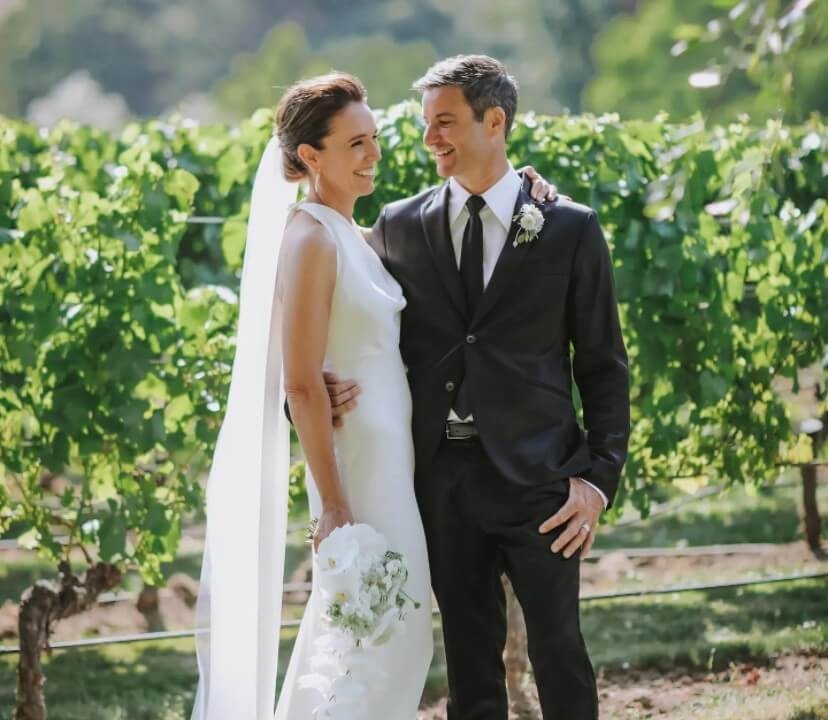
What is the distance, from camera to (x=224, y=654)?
296cm

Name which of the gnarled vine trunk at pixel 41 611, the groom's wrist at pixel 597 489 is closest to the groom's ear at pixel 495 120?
the groom's wrist at pixel 597 489

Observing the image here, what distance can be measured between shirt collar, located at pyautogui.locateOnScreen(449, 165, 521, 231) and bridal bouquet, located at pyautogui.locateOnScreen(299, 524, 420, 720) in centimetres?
73

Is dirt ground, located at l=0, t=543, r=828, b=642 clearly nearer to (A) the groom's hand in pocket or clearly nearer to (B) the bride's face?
(A) the groom's hand in pocket

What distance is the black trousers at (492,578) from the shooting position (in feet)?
9.05

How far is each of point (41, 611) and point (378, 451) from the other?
1708 mm

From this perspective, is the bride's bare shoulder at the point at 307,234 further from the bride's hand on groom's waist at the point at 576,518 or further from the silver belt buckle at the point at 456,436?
the bride's hand on groom's waist at the point at 576,518

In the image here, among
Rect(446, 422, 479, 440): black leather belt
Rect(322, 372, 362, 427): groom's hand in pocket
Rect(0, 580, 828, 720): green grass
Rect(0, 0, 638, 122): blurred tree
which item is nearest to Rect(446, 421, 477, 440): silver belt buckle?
Rect(446, 422, 479, 440): black leather belt

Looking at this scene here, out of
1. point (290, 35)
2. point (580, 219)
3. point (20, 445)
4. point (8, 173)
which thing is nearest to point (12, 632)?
point (20, 445)

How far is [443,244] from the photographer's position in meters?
2.85

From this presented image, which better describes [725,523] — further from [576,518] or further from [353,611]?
[353,611]

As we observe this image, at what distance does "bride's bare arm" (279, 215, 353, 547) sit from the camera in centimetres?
267

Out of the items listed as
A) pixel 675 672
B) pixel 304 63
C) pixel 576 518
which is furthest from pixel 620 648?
pixel 304 63

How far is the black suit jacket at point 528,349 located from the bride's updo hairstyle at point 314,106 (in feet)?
1.05

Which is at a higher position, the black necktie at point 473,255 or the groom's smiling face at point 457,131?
the groom's smiling face at point 457,131
